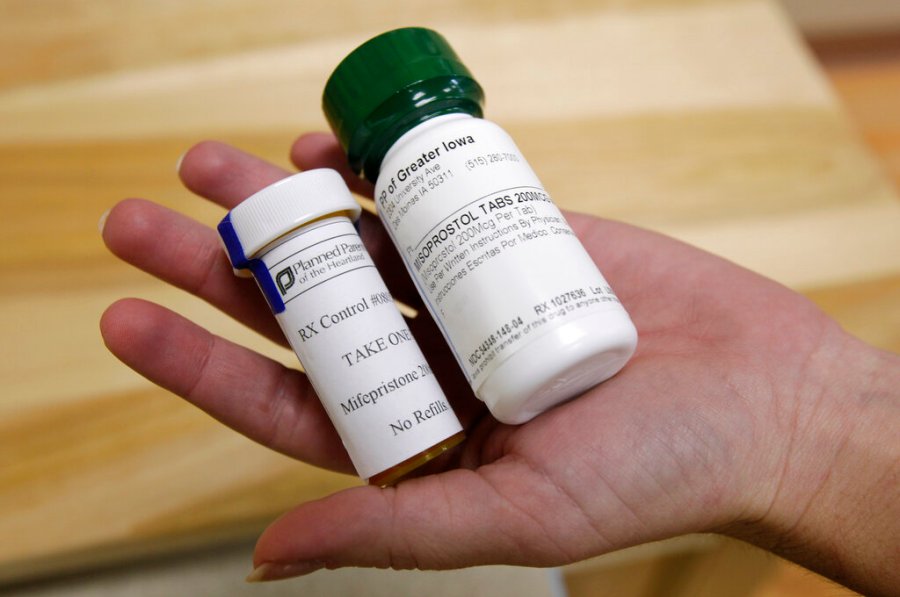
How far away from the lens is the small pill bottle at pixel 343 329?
0.46 metres

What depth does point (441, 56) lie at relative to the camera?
0.50 meters

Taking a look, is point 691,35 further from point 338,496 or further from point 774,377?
point 338,496

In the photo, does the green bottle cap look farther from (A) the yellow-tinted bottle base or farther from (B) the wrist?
(B) the wrist

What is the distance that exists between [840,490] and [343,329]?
0.35 meters

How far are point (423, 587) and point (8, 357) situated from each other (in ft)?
1.35

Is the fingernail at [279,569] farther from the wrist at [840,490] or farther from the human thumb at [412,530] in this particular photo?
the wrist at [840,490]

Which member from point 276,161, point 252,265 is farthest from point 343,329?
point 276,161

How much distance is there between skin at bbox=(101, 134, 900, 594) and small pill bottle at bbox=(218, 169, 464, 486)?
0.03 m

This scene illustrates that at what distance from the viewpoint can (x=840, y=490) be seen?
1.62 ft

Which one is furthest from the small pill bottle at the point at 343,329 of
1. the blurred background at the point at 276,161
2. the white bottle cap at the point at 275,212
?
the blurred background at the point at 276,161

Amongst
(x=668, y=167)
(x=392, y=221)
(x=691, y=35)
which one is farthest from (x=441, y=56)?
(x=691, y=35)

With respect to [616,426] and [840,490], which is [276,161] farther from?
[840,490]

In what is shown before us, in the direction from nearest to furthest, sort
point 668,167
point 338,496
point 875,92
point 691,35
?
point 338,496 → point 668,167 → point 691,35 → point 875,92

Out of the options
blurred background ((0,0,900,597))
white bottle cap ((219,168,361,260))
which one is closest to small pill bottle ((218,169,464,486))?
white bottle cap ((219,168,361,260))
